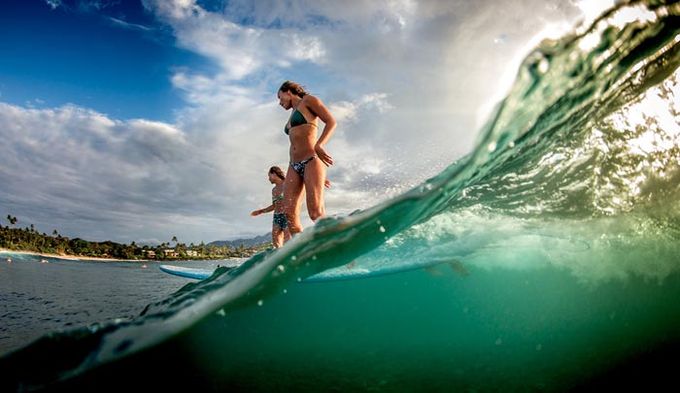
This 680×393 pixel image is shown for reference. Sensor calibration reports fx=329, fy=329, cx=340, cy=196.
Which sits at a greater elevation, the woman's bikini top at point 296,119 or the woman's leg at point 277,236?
the woman's bikini top at point 296,119

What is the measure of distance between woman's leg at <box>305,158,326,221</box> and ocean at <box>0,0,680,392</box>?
1010mm

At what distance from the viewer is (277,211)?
6.56 metres

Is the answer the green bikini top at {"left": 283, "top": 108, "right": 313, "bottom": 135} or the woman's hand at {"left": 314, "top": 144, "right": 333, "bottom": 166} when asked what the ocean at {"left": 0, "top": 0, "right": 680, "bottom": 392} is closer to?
the woman's hand at {"left": 314, "top": 144, "right": 333, "bottom": 166}

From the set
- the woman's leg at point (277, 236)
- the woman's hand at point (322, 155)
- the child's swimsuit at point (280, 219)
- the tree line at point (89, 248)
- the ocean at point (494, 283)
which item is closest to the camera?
the ocean at point (494, 283)

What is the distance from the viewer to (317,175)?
4.67 meters

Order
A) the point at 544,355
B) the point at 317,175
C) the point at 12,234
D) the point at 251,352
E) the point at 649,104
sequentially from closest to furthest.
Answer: the point at 251,352, the point at 544,355, the point at 649,104, the point at 317,175, the point at 12,234

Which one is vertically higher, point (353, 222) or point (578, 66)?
point (578, 66)

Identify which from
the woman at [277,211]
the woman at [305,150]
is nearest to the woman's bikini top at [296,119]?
the woman at [305,150]

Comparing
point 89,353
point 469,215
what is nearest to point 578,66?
point 469,215

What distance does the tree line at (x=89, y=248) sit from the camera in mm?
70419

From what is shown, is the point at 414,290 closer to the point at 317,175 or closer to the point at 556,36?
the point at 317,175

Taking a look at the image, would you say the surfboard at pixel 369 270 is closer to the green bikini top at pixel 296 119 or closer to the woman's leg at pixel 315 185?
the woman's leg at pixel 315 185

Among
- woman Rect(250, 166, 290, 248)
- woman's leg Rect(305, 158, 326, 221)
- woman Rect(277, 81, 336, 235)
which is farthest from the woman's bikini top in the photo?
woman Rect(250, 166, 290, 248)

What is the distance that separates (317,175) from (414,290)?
3341mm
